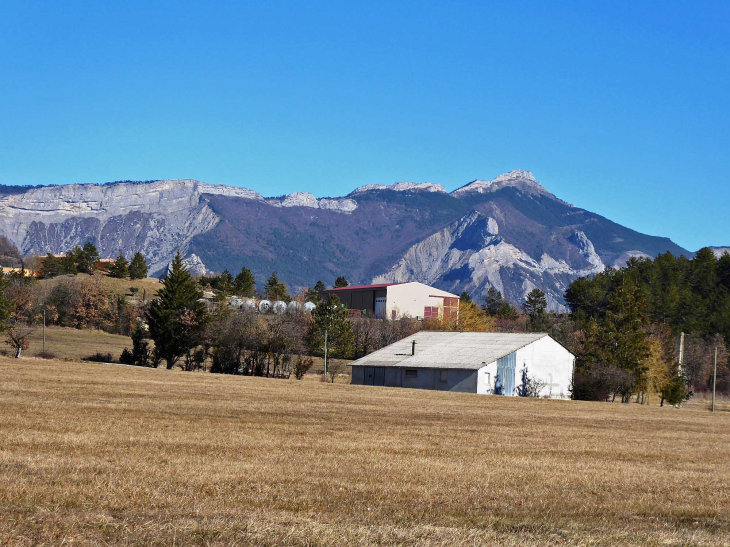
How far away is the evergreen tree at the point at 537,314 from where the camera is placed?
465ft

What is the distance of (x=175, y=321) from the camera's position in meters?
86.7

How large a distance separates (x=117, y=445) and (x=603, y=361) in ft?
238

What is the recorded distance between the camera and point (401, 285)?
17138 centimetres

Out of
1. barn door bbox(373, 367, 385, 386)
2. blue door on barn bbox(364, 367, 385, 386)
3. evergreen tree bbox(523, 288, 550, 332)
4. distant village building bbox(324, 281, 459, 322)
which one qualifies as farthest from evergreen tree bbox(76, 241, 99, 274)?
barn door bbox(373, 367, 385, 386)

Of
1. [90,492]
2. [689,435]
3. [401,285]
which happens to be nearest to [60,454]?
[90,492]

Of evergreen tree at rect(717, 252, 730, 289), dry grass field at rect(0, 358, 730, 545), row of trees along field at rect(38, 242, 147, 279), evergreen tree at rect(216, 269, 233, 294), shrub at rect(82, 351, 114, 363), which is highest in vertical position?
evergreen tree at rect(717, 252, 730, 289)

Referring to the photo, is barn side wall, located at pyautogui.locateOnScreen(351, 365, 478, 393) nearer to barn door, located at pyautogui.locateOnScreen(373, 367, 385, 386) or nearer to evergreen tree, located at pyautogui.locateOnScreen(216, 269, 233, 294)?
barn door, located at pyautogui.locateOnScreen(373, 367, 385, 386)

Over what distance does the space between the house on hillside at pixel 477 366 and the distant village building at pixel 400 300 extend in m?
77.2

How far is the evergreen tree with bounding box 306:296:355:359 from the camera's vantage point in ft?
350

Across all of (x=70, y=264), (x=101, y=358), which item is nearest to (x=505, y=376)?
(x=101, y=358)

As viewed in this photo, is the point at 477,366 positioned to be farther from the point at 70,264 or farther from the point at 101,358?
the point at 70,264

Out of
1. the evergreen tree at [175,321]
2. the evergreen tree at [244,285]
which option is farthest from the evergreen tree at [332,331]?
the evergreen tree at [244,285]

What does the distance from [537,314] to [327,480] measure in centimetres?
14836

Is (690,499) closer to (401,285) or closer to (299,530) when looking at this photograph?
(299,530)
